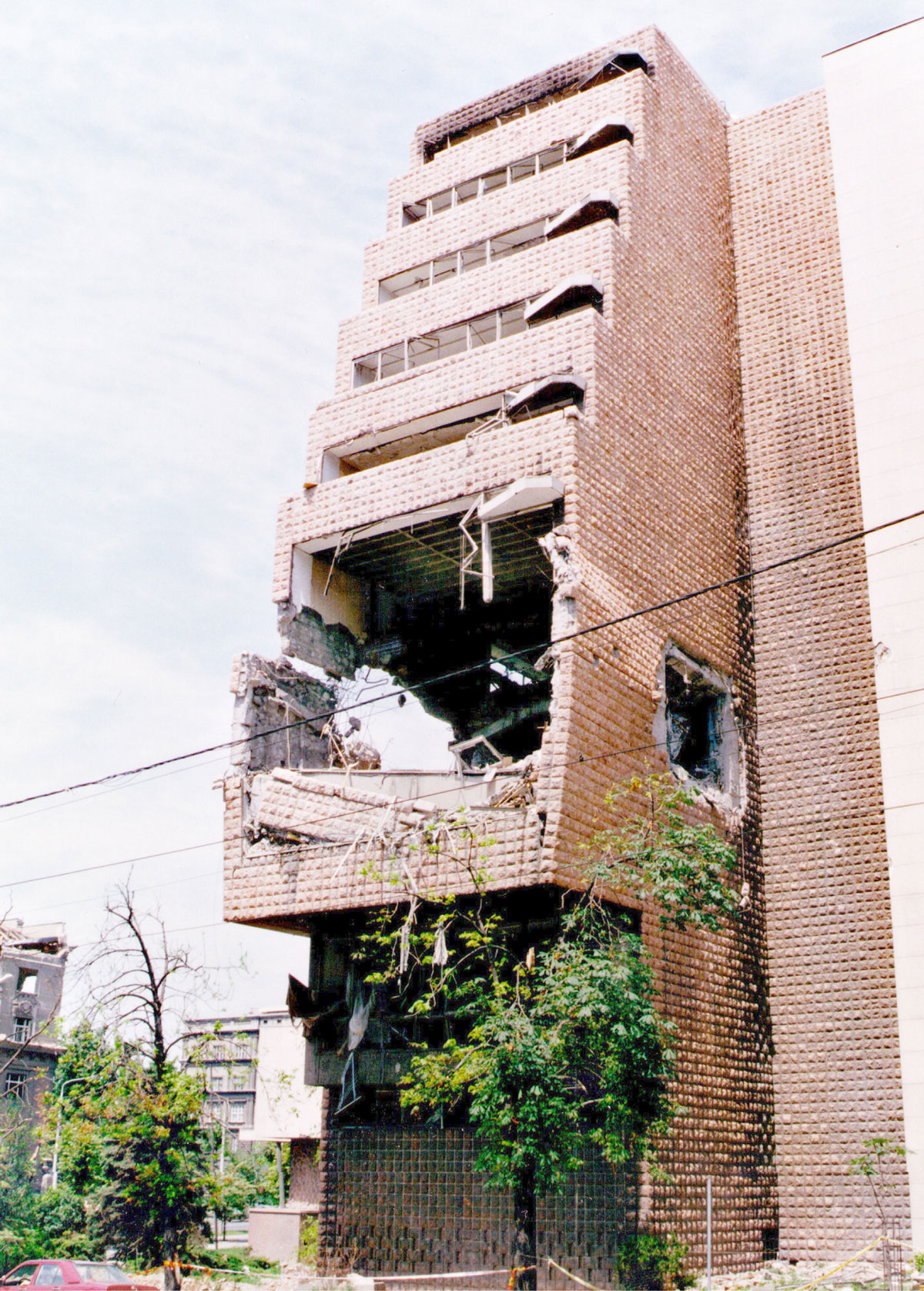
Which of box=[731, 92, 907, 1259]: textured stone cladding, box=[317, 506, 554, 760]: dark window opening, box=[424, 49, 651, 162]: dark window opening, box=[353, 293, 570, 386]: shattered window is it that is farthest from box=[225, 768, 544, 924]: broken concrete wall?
box=[424, 49, 651, 162]: dark window opening

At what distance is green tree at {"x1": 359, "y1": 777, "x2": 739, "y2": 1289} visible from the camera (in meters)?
17.8

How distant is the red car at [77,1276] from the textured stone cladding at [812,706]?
460 inches

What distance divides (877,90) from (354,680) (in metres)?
17.0

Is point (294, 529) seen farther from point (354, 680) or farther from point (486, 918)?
point (486, 918)

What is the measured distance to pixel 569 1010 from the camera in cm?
1830

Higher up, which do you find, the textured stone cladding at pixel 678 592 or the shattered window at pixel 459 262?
the shattered window at pixel 459 262

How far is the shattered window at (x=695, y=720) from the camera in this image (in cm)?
2520

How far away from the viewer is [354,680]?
1096 inches

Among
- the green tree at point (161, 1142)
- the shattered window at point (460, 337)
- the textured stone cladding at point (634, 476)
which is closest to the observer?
the green tree at point (161, 1142)

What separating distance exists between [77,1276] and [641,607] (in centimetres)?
1458

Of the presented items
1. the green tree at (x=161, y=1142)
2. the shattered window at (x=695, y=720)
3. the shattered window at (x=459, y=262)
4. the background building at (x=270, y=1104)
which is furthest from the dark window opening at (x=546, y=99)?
the green tree at (x=161, y=1142)

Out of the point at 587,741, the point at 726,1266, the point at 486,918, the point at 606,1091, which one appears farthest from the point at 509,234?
the point at 726,1266

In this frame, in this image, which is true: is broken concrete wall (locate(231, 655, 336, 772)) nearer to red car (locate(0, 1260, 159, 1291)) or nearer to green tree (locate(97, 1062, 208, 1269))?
green tree (locate(97, 1062, 208, 1269))

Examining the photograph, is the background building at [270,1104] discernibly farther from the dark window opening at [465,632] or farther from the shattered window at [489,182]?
the shattered window at [489,182]
